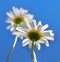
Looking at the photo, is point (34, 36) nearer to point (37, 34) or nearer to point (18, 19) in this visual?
point (37, 34)

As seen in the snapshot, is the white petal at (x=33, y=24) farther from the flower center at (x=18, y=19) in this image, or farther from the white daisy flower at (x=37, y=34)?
the flower center at (x=18, y=19)

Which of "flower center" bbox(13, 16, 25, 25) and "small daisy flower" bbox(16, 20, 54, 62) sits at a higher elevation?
"flower center" bbox(13, 16, 25, 25)

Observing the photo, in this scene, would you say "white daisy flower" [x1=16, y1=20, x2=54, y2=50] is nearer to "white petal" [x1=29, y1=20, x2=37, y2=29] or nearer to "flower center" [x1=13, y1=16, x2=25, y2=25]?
"white petal" [x1=29, y1=20, x2=37, y2=29]

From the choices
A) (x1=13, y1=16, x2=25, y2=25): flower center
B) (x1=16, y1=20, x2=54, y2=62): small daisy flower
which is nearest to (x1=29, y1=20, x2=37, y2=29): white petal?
(x1=16, y1=20, x2=54, y2=62): small daisy flower

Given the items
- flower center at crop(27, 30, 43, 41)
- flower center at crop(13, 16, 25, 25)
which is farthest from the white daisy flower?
flower center at crop(13, 16, 25, 25)

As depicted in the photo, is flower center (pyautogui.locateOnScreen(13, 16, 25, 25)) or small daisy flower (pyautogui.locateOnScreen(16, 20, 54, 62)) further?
flower center (pyautogui.locateOnScreen(13, 16, 25, 25))

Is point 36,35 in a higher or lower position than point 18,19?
lower

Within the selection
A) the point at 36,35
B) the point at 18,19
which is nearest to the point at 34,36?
the point at 36,35

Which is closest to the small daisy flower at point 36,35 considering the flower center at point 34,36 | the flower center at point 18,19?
the flower center at point 34,36
